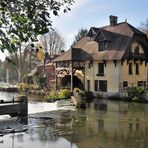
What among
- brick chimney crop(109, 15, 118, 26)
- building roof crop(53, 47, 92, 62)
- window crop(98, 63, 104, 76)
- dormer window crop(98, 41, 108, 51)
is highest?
brick chimney crop(109, 15, 118, 26)

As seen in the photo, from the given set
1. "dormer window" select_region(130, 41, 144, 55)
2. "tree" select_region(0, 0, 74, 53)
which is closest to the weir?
"tree" select_region(0, 0, 74, 53)

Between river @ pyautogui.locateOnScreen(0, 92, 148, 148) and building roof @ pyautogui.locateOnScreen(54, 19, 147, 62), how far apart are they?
15509 mm

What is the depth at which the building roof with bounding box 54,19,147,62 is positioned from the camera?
42812 mm

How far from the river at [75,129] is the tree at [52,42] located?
48.5 meters

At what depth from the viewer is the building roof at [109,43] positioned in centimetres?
4281

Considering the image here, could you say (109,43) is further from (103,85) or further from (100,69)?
(103,85)

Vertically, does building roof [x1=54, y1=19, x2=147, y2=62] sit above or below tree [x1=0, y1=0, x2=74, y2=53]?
above

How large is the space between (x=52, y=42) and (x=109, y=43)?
3354cm

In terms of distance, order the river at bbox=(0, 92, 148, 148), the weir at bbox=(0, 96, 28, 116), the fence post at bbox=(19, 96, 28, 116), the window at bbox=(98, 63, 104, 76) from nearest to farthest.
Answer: the river at bbox=(0, 92, 148, 148), the weir at bbox=(0, 96, 28, 116), the fence post at bbox=(19, 96, 28, 116), the window at bbox=(98, 63, 104, 76)

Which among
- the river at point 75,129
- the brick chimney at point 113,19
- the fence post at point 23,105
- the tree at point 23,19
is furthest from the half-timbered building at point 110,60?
the tree at point 23,19

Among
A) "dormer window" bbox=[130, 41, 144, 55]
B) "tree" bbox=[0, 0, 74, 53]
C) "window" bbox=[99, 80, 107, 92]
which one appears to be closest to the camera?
"tree" bbox=[0, 0, 74, 53]

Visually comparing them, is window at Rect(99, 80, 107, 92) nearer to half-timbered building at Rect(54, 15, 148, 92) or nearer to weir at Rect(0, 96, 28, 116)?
half-timbered building at Rect(54, 15, 148, 92)

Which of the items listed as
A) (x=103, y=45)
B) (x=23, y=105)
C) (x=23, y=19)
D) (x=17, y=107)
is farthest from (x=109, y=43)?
(x=23, y=19)

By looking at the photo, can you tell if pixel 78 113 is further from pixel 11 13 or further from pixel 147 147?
pixel 11 13
